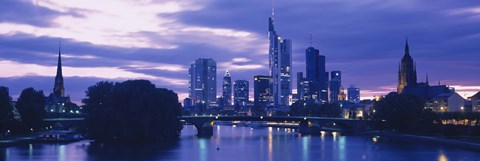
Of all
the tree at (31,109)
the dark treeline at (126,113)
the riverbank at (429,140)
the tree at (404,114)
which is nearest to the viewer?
the riverbank at (429,140)

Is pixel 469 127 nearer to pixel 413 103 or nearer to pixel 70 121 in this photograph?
pixel 413 103

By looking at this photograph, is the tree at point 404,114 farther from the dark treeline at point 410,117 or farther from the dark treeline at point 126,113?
the dark treeline at point 126,113

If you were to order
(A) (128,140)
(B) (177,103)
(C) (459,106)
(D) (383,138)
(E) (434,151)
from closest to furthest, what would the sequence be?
(E) (434,151), (A) (128,140), (B) (177,103), (D) (383,138), (C) (459,106)

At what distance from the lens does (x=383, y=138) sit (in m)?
136

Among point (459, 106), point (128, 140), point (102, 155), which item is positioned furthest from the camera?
point (459, 106)

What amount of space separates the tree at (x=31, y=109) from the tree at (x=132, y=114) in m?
13.2

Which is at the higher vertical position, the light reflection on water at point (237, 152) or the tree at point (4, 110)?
the tree at point (4, 110)

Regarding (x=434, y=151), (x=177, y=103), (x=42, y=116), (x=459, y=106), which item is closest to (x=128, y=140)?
(x=177, y=103)

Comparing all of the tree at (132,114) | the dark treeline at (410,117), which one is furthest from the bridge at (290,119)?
the tree at (132,114)

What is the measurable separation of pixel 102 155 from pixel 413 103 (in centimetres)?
7089

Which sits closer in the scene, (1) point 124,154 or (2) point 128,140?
(1) point 124,154

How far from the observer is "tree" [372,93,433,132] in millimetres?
136375

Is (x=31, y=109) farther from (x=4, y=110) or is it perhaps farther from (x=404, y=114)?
(x=404, y=114)

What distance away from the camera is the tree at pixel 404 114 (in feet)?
447
